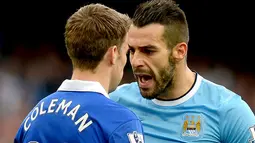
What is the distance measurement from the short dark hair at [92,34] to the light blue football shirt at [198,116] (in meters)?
0.89

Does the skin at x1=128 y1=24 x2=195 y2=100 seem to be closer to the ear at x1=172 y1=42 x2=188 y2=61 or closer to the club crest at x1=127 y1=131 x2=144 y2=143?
the ear at x1=172 y1=42 x2=188 y2=61

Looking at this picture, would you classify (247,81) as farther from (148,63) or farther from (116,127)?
(116,127)

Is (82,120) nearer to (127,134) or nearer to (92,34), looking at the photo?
(127,134)

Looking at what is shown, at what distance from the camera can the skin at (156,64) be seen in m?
3.44

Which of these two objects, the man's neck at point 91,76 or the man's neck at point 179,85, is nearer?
the man's neck at point 91,76

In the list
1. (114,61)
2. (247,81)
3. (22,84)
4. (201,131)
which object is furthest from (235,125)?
(247,81)

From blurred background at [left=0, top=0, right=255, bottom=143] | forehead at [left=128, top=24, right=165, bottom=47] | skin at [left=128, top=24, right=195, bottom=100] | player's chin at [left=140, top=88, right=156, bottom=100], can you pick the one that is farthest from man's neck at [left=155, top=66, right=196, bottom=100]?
blurred background at [left=0, top=0, right=255, bottom=143]

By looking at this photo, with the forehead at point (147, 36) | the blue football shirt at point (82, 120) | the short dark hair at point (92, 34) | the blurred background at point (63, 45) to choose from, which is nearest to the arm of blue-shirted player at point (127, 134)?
the blue football shirt at point (82, 120)

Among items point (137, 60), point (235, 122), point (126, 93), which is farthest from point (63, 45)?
point (235, 122)

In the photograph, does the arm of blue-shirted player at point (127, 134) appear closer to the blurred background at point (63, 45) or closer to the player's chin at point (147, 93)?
the player's chin at point (147, 93)

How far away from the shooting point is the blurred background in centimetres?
845

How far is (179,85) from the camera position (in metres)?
3.54

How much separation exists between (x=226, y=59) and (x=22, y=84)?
329 cm

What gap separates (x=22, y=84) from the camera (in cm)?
826
